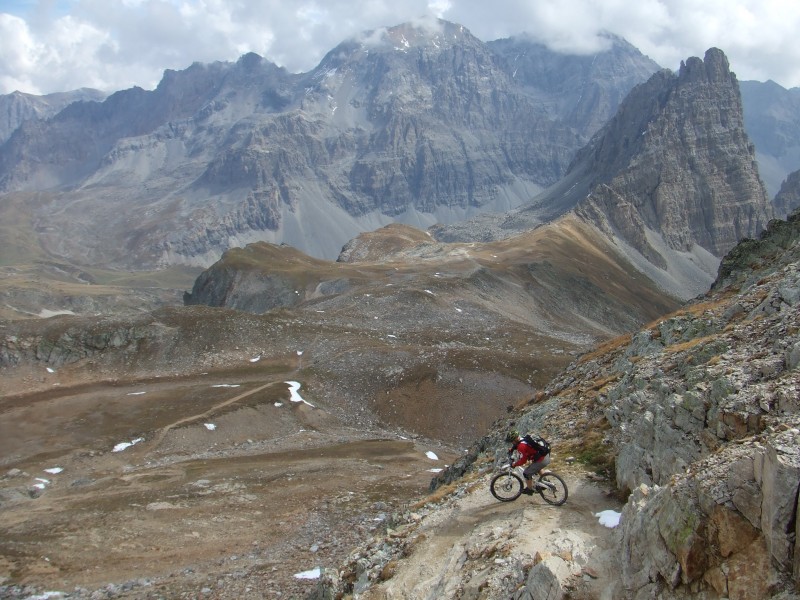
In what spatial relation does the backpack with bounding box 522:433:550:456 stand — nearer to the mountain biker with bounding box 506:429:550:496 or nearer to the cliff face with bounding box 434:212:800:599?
the mountain biker with bounding box 506:429:550:496

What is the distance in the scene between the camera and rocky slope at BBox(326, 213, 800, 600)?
9953mm

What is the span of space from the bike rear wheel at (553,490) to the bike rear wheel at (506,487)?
3.34 feet

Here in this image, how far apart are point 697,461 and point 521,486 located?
23.1ft

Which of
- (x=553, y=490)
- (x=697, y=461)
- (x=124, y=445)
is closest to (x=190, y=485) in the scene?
(x=124, y=445)

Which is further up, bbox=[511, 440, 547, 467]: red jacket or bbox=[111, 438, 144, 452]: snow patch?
bbox=[511, 440, 547, 467]: red jacket

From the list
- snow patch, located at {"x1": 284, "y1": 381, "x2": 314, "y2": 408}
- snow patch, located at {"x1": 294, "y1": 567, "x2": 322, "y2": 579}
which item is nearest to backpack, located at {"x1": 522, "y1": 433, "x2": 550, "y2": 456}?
snow patch, located at {"x1": 294, "y1": 567, "x2": 322, "y2": 579}

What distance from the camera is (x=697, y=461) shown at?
1268 cm

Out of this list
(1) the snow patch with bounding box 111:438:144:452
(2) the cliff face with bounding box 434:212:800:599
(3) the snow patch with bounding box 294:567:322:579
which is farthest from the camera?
(1) the snow patch with bounding box 111:438:144:452

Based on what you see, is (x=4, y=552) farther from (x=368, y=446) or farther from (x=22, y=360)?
(x=22, y=360)

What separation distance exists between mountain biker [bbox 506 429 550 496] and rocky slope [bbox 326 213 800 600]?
2.26 metres

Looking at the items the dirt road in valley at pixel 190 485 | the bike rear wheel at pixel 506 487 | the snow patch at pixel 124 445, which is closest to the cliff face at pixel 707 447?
the bike rear wheel at pixel 506 487

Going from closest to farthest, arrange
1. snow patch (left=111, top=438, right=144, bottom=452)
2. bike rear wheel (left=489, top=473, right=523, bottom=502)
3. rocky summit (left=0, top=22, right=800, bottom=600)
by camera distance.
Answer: rocky summit (left=0, top=22, right=800, bottom=600) < bike rear wheel (left=489, top=473, right=523, bottom=502) < snow patch (left=111, top=438, right=144, bottom=452)

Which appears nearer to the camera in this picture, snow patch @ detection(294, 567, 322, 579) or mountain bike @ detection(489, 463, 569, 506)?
mountain bike @ detection(489, 463, 569, 506)

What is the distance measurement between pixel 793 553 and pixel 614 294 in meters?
152
